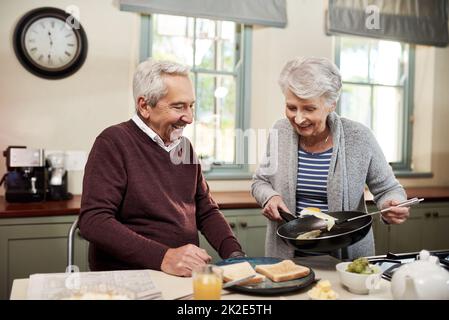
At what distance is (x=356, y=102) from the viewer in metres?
3.90

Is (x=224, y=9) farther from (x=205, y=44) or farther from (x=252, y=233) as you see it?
(x=252, y=233)

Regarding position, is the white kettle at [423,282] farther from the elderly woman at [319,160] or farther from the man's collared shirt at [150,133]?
the man's collared shirt at [150,133]

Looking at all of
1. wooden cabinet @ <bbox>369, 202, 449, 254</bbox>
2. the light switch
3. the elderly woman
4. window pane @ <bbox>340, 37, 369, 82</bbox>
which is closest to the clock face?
the light switch

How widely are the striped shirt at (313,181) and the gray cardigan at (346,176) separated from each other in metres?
0.03

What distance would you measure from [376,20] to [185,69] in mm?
2567

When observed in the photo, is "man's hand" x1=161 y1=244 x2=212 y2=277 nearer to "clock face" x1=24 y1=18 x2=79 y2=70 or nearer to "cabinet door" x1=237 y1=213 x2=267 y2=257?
"cabinet door" x1=237 y1=213 x2=267 y2=257

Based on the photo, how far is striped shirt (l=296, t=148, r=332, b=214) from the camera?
1810 mm


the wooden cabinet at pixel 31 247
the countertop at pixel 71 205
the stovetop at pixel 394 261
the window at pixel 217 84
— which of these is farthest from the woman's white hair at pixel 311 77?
the window at pixel 217 84

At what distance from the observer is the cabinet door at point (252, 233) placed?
9.36 ft

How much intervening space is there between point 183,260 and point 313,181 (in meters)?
0.69

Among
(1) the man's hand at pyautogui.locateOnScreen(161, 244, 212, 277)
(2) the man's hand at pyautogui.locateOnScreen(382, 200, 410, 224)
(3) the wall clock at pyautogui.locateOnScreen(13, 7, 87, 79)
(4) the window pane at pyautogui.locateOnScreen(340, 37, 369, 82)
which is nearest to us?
(1) the man's hand at pyautogui.locateOnScreen(161, 244, 212, 277)

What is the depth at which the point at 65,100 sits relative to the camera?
9.90ft

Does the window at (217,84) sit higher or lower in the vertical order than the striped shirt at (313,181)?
higher
